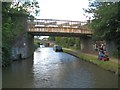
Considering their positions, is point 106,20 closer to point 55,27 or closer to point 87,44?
point 55,27

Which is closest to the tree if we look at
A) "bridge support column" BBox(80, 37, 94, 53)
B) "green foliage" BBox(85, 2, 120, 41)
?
"green foliage" BBox(85, 2, 120, 41)

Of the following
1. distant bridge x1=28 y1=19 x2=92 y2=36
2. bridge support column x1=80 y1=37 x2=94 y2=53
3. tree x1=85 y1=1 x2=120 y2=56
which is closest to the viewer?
tree x1=85 y1=1 x2=120 y2=56

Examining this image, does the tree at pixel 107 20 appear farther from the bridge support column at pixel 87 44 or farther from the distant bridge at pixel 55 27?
the bridge support column at pixel 87 44

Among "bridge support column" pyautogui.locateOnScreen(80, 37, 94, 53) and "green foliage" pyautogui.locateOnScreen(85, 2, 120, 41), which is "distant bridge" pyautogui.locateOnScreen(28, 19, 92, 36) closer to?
"bridge support column" pyautogui.locateOnScreen(80, 37, 94, 53)

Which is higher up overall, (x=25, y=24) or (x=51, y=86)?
(x=25, y=24)

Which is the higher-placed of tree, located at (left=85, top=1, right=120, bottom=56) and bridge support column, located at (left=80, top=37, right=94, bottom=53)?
tree, located at (left=85, top=1, right=120, bottom=56)

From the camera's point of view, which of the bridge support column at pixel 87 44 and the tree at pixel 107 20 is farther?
the bridge support column at pixel 87 44

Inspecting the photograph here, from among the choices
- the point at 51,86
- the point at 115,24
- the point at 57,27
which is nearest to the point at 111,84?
the point at 51,86

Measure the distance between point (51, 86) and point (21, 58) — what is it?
22.5 meters

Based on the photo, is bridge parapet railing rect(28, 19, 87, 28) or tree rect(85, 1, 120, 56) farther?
bridge parapet railing rect(28, 19, 87, 28)

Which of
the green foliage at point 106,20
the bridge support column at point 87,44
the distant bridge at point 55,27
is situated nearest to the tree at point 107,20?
the green foliage at point 106,20

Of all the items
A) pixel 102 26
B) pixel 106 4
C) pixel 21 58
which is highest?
pixel 106 4

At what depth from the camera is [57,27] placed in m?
44.2

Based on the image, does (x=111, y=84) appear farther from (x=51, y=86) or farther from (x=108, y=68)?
(x=108, y=68)
